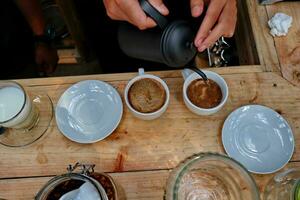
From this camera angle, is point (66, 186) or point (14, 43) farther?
point (14, 43)

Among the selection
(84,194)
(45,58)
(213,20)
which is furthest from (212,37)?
(45,58)

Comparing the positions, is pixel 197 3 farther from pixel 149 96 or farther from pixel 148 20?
pixel 149 96

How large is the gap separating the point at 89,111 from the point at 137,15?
30cm

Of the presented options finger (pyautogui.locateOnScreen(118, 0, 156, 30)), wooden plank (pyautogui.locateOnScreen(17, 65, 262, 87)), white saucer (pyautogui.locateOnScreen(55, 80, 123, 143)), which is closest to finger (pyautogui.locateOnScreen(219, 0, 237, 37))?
wooden plank (pyautogui.locateOnScreen(17, 65, 262, 87))

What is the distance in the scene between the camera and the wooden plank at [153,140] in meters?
0.87

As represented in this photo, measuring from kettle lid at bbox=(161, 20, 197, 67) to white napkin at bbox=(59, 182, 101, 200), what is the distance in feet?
1.20

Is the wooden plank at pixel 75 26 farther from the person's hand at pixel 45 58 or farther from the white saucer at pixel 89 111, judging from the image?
the white saucer at pixel 89 111

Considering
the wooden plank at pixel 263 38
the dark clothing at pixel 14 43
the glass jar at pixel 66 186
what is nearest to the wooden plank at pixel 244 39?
the wooden plank at pixel 263 38

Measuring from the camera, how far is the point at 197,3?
87 centimetres

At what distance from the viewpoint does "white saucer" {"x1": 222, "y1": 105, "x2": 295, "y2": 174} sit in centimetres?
87

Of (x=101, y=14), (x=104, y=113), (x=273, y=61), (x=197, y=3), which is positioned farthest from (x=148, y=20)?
(x=101, y=14)

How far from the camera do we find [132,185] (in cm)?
85

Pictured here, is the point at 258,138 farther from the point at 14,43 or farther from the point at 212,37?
the point at 14,43

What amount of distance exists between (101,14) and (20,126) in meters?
0.86
